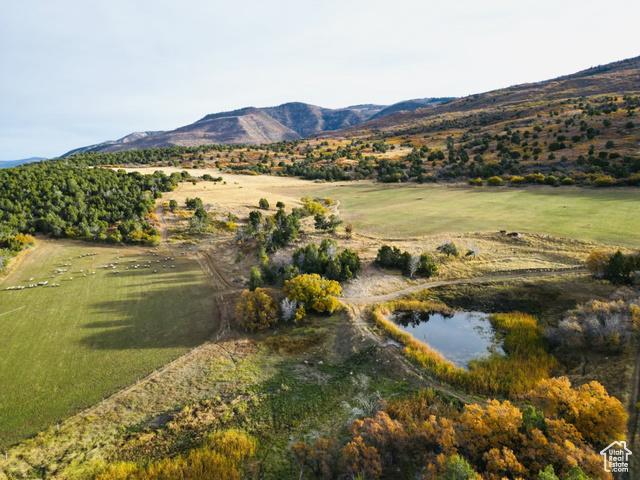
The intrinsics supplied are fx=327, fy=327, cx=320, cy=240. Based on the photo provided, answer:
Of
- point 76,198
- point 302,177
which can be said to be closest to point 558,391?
point 76,198

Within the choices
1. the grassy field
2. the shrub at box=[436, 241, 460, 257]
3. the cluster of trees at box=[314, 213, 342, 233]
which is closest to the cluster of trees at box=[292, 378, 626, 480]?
the shrub at box=[436, 241, 460, 257]

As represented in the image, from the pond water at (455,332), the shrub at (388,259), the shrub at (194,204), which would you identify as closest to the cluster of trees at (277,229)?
the shrub at (388,259)

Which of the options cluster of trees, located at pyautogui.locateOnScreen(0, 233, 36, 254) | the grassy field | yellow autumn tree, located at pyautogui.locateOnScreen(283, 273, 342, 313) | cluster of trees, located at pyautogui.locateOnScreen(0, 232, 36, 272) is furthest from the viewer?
cluster of trees, located at pyautogui.locateOnScreen(0, 233, 36, 254)

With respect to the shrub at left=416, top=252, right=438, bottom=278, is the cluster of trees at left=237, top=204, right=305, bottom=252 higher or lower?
higher

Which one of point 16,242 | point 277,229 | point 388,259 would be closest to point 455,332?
point 388,259

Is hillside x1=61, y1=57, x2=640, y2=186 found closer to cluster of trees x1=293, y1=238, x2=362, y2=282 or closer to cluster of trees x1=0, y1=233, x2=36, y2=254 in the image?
cluster of trees x1=293, y1=238, x2=362, y2=282

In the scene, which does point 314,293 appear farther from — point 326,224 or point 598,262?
point 598,262

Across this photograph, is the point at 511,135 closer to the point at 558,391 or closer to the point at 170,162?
the point at 558,391

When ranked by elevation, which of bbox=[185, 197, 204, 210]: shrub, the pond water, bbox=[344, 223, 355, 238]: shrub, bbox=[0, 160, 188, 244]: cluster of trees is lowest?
the pond water
